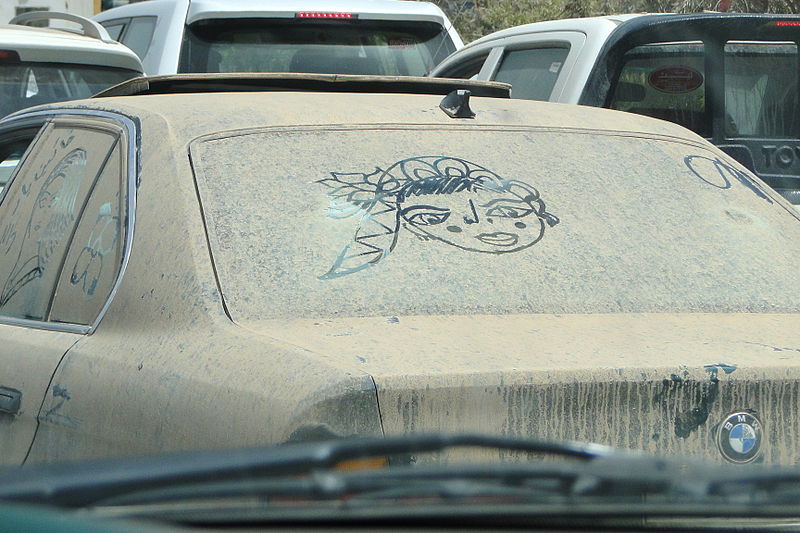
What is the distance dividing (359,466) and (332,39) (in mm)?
6697

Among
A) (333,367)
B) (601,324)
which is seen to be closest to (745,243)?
(601,324)

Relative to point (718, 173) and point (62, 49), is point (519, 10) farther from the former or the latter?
point (718, 173)

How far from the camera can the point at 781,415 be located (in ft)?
7.88

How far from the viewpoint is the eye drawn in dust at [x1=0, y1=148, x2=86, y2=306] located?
10.9 feet

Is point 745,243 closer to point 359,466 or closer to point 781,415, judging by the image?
point 781,415

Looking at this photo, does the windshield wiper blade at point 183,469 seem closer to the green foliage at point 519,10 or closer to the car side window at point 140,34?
the car side window at point 140,34

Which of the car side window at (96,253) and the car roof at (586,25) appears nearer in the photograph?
the car side window at (96,253)

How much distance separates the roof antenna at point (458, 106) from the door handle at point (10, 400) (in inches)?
50.4

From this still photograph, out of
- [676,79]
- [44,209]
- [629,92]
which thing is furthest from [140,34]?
[44,209]

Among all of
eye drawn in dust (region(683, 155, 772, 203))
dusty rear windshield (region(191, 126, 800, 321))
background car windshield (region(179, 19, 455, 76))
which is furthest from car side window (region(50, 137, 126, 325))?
background car windshield (region(179, 19, 455, 76))

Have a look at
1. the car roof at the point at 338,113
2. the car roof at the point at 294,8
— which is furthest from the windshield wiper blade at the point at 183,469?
the car roof at the point at 294,8

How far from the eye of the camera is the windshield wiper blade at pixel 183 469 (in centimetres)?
171

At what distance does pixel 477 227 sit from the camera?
9.75ft

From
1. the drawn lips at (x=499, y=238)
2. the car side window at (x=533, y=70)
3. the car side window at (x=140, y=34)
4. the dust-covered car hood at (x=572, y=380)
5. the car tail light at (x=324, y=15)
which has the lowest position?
the car side window at (x=140, y=34)
